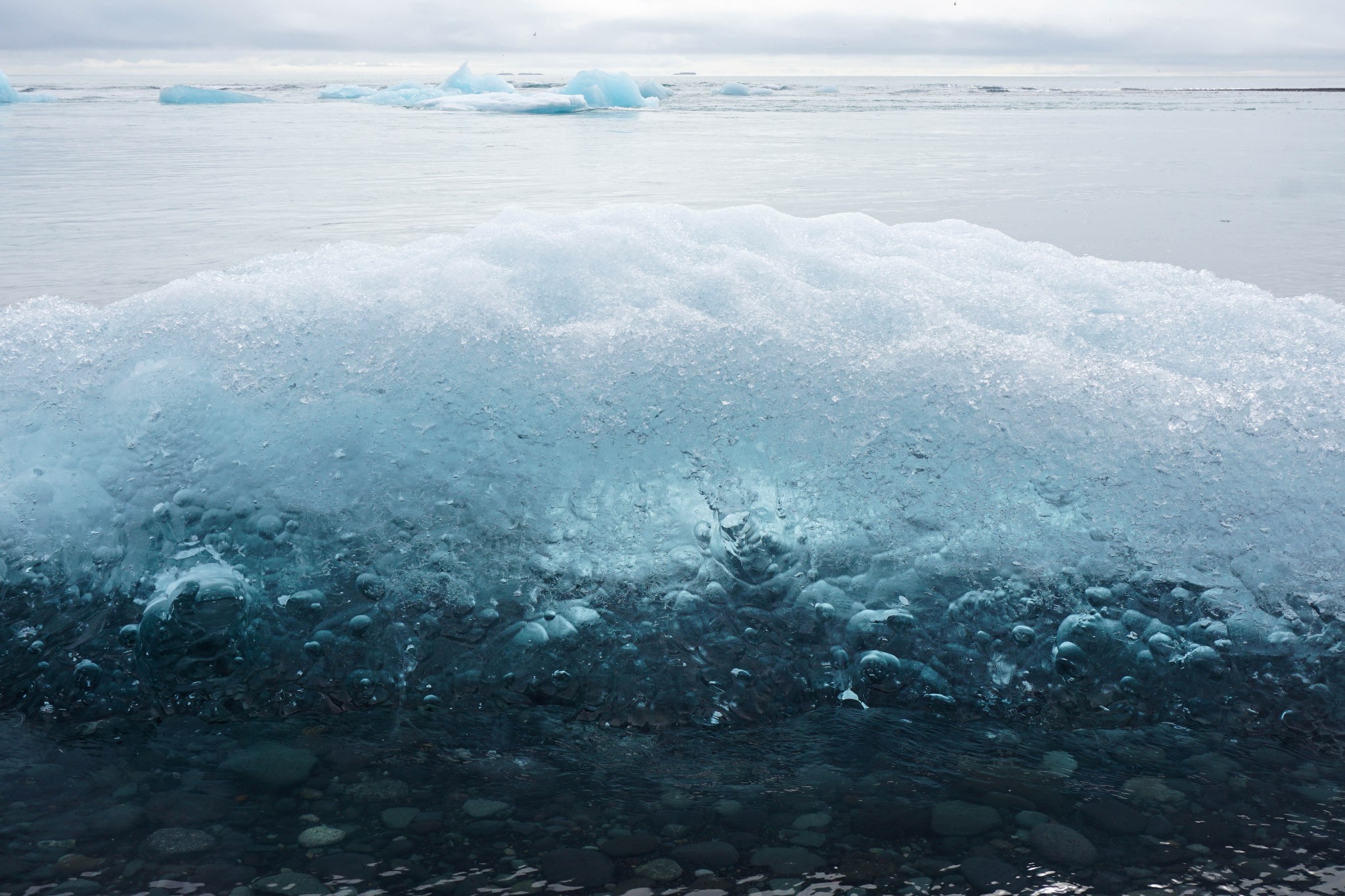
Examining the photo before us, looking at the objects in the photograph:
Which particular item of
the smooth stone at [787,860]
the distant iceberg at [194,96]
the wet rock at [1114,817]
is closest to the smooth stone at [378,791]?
the smooth stone at [787,860]

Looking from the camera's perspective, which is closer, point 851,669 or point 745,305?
point 851,669

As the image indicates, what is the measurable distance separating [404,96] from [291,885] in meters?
37.0

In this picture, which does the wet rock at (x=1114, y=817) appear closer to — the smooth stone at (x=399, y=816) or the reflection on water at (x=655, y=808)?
the reflection on water at (x=655, y=808)

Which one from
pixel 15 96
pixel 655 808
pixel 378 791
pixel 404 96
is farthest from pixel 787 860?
pixel 404 96

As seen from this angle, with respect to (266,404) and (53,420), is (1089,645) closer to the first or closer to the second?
(266,404)

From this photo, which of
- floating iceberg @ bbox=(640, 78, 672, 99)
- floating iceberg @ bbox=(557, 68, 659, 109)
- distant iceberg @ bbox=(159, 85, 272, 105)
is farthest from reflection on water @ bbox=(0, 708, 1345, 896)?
floating iceberg @ bbox=(640, 78, 672, 99)

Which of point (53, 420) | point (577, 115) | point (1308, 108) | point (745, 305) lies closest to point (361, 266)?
point (53, 420)

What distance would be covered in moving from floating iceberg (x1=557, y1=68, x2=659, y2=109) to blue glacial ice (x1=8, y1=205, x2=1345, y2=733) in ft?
97.9

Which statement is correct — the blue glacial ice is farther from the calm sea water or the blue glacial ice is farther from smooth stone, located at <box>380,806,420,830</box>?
the calm sea water

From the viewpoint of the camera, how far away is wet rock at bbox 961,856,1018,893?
1694 mm

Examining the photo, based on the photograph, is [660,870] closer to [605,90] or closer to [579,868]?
[579,868]

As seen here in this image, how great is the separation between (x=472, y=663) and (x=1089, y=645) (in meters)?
1.56

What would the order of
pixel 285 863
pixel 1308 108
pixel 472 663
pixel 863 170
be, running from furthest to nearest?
pixel 1308 108, pixel 863 170, pixel 472 663, pixel 285 863

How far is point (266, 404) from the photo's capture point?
9.43ft
